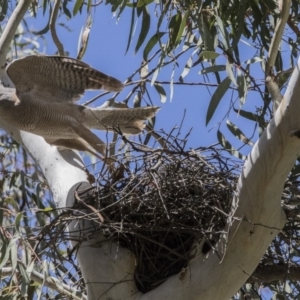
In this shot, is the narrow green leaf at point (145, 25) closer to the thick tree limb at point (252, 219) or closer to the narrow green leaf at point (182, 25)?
the narrow green leaf at point (182, 25)

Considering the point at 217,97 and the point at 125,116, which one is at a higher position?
the point at 125,116

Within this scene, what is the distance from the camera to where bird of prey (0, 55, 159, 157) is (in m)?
4.24

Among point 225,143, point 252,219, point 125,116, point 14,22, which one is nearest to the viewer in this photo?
point 252,219

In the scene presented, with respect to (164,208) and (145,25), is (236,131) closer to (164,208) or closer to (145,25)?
(145,25)

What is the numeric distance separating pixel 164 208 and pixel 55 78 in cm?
164

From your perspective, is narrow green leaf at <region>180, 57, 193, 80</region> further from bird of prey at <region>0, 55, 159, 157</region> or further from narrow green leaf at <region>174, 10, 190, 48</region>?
narrow green leaf at <region>174, 10, 190, 48</region>

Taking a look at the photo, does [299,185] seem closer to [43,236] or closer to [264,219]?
[264,219]

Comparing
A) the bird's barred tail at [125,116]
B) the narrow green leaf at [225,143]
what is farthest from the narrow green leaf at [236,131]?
the bird's barred tail at [125,116]

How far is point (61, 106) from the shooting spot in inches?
179

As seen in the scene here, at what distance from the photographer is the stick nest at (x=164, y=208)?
308 cm

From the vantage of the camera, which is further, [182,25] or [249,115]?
[249,115]

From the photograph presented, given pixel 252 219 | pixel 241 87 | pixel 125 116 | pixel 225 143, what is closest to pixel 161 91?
pixel 125 116

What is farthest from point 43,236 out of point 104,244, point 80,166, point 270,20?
point 270,20

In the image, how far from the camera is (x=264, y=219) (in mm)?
2750
